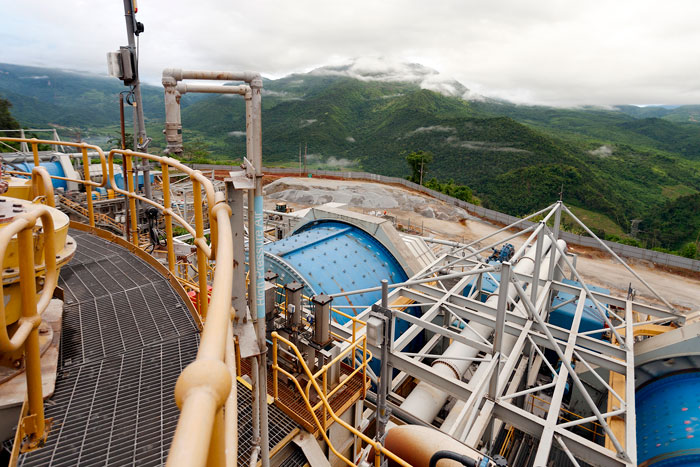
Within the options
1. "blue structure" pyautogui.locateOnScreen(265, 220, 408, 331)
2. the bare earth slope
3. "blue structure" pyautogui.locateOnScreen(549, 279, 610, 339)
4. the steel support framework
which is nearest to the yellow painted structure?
"blue structure" pyautogui.locateOnScreen(265, 220, 408, 331)

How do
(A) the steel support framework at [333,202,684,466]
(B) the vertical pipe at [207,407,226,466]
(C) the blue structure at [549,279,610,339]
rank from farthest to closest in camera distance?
1. (C) the blue structure at [549,279,610,339]
2. (A) the steel support framework at [333,202,684,466]
3. (B) the vertical pipe at [207,407,226,466]

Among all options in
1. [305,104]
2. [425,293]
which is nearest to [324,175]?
[425,293]

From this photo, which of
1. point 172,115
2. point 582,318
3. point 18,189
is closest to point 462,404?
point 582,318

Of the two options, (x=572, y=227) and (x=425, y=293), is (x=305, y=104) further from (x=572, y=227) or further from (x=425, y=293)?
(x=425, y=293)

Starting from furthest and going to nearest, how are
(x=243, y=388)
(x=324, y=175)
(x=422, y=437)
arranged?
(x=324, y=175) → (x=243, y=388) → (x=422, y=437)

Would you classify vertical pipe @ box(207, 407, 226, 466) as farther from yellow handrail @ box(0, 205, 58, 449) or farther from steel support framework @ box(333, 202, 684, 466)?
steel support framework @ box(333, 202, 684, 466)

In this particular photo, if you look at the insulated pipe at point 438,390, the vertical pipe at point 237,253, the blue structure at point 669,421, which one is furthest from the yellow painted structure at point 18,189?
the blue structure at point 669,421
